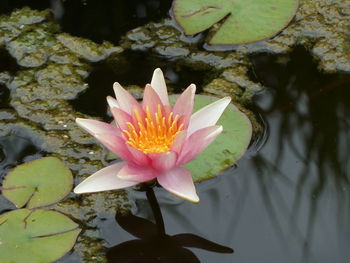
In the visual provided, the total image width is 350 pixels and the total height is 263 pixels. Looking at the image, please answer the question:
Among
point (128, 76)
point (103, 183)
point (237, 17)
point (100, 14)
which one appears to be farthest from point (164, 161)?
point (100, 14)

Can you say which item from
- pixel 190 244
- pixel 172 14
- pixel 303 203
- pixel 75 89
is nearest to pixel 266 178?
pixel 303 203

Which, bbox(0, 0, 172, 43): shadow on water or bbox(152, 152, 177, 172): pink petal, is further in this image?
bbox(0, 0, 172, 43): shadow on water

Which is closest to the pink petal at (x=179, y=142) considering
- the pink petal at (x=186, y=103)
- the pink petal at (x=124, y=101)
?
the pink petal at (x=186, y=103)

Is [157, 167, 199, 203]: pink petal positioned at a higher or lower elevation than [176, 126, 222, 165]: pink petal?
lower

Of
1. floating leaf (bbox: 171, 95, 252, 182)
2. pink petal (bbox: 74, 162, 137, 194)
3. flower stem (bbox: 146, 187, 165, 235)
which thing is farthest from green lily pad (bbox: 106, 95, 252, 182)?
pink petal (bbox: 74, 162, 137, 194)

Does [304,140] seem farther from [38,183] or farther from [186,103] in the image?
[38,183]

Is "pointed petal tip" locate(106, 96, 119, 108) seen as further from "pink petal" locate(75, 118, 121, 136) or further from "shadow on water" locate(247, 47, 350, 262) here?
"shadow on water" locate(247, 47, 350, 262)

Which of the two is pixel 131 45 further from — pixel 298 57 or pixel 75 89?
pixel 298 57

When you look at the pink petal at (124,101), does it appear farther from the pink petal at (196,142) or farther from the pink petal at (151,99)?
the pink petal at (196,142)
